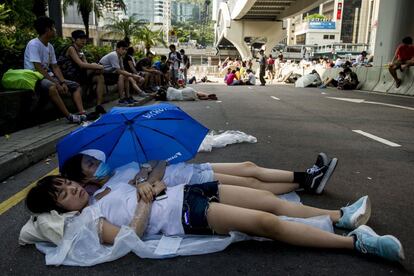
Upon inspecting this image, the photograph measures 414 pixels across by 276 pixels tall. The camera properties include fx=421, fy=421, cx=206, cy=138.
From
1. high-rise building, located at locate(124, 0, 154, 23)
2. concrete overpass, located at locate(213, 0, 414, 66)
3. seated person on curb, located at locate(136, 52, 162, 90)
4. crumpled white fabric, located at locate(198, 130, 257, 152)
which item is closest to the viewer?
crumpled white fabric, located at locate(198, 130, 257, 152)

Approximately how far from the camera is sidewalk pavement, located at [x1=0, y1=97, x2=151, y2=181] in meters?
4.57

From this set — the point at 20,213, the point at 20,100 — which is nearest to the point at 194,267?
the point at 20,213

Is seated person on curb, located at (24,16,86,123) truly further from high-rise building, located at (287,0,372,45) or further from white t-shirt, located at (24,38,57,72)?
high-rise building, located at (287,0,372,45)

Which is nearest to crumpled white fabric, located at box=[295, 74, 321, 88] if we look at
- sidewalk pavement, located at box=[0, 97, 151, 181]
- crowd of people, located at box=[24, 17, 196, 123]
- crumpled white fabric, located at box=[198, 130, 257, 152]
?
crowd of people, located at box=[24, 17, 196, 123]

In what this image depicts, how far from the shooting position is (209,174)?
10.7 ft

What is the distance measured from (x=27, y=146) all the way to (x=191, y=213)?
3.26 metres

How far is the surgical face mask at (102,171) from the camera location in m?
3.12

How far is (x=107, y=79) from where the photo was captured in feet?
36.1

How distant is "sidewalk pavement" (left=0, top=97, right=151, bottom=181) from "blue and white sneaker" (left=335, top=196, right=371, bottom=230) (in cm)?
339

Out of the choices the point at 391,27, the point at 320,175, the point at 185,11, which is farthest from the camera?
the point at 185,11

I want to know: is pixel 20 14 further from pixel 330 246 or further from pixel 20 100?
pixel 330 246

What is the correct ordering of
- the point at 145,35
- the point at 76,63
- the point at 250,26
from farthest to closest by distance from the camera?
the point at 250,26 < the point at 145,35 < the point at 76,63

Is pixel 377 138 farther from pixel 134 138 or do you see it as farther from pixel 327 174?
pixel 134 138

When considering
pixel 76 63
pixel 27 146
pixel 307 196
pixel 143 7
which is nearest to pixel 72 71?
pixel 76 63
